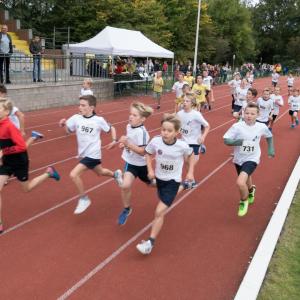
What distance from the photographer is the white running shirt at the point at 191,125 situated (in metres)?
7.85

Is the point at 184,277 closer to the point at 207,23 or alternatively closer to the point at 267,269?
the point at 267,269

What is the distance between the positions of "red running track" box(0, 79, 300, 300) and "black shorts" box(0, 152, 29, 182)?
0.78m

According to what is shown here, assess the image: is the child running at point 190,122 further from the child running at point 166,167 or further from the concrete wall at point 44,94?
the concrete wall at point 44,94

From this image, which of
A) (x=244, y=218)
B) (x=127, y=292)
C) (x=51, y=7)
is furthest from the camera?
(x=51, y=7)

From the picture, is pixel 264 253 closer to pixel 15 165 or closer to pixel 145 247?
pixel 145 247

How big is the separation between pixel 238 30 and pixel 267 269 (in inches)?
2575

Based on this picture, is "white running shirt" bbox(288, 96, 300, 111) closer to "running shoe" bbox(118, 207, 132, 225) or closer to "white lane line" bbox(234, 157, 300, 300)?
"white lane line" bbox(234, 157, 300, 300)

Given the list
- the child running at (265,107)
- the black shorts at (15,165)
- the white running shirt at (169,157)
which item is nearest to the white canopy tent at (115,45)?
the child running at (265,107)

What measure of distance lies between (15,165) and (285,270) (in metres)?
3.61

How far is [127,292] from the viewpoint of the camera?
438 centimetres

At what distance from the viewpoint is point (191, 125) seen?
26.2 feet

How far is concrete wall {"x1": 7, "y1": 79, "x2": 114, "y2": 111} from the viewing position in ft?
53.4

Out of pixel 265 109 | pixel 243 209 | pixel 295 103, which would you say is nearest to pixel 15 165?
pixel 243 209

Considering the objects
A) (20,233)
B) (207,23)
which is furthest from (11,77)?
(207,23)
